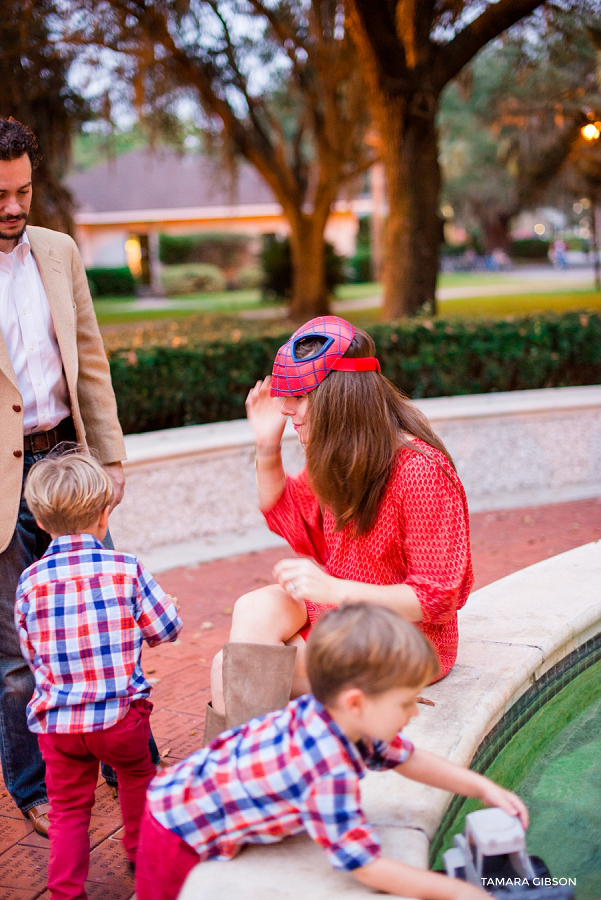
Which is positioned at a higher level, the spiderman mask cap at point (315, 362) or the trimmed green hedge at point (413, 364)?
the spiderman mask cap at point (315, 362)

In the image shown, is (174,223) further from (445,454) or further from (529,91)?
(445,454)

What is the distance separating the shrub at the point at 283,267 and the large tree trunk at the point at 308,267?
3483mm

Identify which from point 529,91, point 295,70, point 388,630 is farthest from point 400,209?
point 529,91

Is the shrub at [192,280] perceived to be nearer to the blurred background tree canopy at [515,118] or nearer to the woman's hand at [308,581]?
the blurred background tree canopy at [515,118]

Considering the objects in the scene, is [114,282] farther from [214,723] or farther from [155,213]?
[214,723]

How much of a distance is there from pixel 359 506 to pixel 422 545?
0.21 meters

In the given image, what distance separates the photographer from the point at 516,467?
657cm

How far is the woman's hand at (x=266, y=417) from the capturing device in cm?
240

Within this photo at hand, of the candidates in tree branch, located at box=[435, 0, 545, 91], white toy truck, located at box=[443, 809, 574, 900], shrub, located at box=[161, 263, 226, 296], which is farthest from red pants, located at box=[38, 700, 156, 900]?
shrub, located at box=[161, 263, 226, 296]

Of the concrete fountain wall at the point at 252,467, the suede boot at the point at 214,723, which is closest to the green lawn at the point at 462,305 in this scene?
the concrete fountain wall at the point at 252,467

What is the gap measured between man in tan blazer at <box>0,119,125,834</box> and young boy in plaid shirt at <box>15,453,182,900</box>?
377 mm

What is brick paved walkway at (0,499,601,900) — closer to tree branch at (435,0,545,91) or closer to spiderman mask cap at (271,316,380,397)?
spiderman mask cap at (271,316,380,397)

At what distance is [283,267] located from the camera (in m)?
18.8

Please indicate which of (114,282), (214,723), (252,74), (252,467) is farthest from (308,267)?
(114,282)
